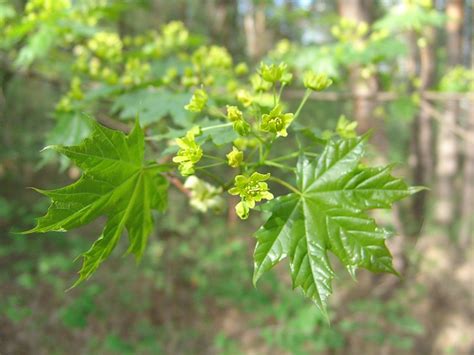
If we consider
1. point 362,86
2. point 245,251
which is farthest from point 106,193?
point 245,251

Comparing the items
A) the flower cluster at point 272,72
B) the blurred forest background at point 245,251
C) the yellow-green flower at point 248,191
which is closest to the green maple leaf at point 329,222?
the yellow-green flower at point 248,191

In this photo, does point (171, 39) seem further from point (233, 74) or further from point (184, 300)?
point (184, 300)

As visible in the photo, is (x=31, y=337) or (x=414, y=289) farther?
(x=414, y=289)

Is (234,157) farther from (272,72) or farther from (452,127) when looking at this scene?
(452,127)

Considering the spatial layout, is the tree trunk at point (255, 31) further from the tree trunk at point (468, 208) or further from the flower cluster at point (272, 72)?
the tree trunk at point (468, 208)

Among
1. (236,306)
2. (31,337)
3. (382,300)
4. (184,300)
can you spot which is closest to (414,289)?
(382,300)

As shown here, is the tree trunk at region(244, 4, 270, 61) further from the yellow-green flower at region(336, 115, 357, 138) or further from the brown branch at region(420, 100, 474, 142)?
the yellow-green flower at region(336, 115, 357, 138)
